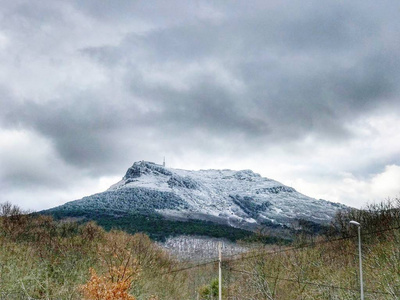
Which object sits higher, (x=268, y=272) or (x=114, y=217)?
(x=114, y=217)

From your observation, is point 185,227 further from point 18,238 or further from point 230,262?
point 18,238

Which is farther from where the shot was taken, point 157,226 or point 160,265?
point 157,226

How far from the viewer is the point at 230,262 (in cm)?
6875

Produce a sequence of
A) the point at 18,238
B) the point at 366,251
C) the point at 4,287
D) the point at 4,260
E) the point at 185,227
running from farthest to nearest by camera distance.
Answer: the point at 185,227
the point at 18,238
the point at 366,251
the point at 4,260
the point at 4,287

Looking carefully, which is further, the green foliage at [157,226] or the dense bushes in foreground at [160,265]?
the green foliage at [157,226]

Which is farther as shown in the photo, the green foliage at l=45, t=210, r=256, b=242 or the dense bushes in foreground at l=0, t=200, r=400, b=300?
the green foliage at l=45, t=210, r=256, b=242

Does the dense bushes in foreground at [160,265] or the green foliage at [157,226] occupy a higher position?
the green foliage at [157,226]

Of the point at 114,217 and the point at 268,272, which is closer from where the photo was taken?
the point at 268,272

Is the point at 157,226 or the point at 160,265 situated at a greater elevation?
the point at 157,226

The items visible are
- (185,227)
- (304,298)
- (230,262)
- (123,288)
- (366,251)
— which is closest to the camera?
(123,288)

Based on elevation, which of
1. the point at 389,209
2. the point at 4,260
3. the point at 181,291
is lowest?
the point at 181,291

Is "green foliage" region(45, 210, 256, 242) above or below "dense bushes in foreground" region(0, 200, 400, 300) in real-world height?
above

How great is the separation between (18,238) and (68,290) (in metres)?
15.2

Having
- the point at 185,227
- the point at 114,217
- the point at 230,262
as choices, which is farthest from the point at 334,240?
the point at 114,217
